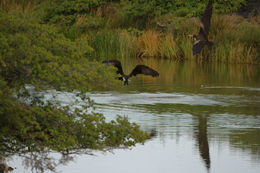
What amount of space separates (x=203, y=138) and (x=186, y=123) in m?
1.18

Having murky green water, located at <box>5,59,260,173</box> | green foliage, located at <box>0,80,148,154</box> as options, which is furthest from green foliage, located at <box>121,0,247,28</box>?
green foliage, located at <box>0,80,148,154</box>

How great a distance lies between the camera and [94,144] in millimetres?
6500

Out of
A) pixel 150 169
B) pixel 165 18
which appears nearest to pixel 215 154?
pixel 150 169

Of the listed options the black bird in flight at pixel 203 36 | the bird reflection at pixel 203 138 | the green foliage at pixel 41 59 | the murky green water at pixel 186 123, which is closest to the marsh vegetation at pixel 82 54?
the green foliage at pixel 41 59

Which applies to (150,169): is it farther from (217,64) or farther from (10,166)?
(217,64)

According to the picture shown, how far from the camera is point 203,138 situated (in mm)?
8648

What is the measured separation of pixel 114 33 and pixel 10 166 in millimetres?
20324

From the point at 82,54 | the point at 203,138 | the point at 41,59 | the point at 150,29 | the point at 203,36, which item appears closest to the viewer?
the point at 41,59

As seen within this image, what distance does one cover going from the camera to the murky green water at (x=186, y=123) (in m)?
7.23

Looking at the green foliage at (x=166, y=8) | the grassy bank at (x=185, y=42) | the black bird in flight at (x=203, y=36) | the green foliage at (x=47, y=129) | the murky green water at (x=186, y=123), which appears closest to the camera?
the green foliage at (x=47, y=129)

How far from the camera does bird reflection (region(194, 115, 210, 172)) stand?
7.57m

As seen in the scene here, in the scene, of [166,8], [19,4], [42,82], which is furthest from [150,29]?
[42,82]

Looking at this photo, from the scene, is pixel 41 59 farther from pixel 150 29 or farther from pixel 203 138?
pixel 150 29

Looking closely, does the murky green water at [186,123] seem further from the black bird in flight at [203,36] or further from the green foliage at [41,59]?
the black bird in flight at [203,36]
